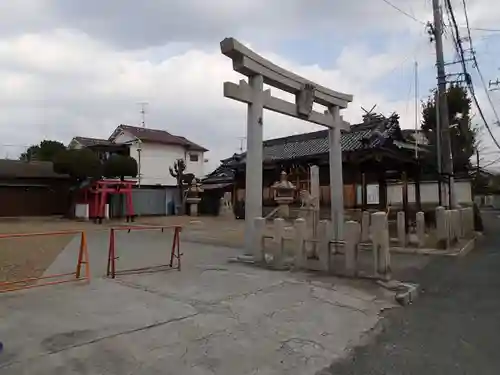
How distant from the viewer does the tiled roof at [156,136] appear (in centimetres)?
3847

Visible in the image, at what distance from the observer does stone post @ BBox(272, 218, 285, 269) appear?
972cm

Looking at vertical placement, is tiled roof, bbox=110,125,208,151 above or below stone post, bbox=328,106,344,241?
above

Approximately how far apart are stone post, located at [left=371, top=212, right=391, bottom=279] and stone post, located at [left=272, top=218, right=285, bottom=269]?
6.59 ft

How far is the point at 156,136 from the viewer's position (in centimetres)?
3962

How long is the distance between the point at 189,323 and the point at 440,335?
10.1 feet

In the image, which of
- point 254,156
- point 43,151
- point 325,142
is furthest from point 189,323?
point 43,151

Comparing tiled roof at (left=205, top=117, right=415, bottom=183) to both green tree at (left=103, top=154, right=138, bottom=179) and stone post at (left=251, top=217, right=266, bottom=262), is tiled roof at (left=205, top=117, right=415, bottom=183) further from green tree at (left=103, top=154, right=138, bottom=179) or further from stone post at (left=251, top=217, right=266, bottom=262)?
stone post at (left=251, top=217, right=266, bottom=262)

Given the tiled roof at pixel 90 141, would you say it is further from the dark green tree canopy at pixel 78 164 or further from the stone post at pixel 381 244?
the stone post at pixel 381 244

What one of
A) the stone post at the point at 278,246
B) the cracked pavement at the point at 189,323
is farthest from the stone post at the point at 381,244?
the stone post at the point at 278,246

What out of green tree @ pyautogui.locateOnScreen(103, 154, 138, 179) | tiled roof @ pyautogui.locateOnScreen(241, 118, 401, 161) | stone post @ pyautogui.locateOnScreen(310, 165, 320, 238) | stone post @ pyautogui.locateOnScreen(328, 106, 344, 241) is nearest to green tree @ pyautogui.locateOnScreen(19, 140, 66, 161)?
green tree @ pyautogui.locateOnScreen(103, 154, 138, 179)

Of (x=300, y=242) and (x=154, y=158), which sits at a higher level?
(x=154, y=158)

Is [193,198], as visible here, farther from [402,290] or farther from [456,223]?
[402,290]

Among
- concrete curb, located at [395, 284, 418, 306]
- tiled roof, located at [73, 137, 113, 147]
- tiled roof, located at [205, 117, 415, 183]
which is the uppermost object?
tiled roof, located at [73, 137, 113, 147]

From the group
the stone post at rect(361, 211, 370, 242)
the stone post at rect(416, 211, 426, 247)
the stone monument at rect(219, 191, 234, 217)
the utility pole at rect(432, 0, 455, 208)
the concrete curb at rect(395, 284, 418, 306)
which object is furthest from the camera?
the stone monument at rect(219, 191, 234, 217)
